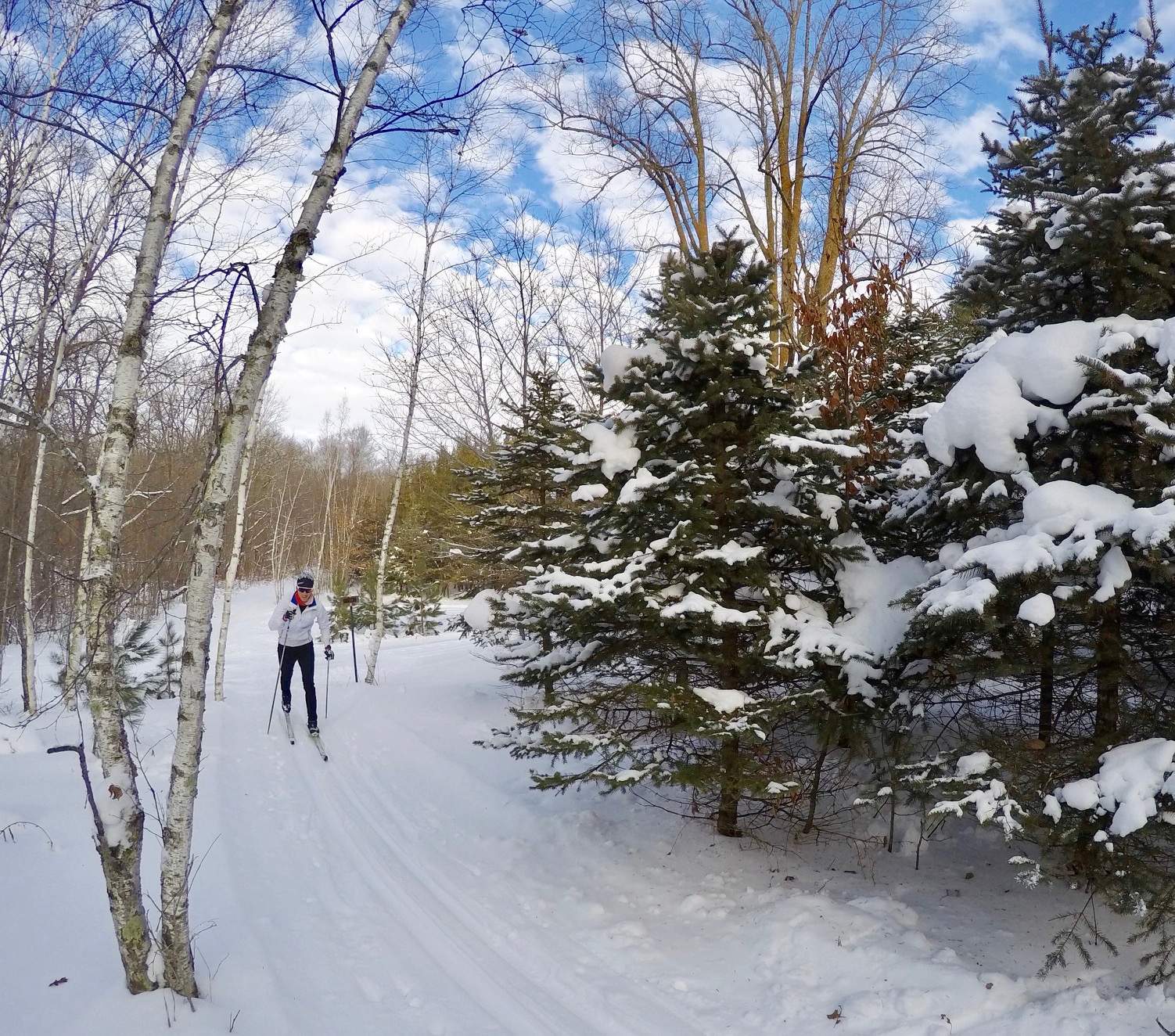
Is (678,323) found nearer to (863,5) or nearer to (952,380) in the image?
(952,380)

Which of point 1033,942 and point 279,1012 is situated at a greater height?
point 1033,942

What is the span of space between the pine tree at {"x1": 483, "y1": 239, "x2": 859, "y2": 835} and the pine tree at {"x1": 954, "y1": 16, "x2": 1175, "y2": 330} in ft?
6.05

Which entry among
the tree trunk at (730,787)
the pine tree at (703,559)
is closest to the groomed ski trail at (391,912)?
the pine tree at (703,559)

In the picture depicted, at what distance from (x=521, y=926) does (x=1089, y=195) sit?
21.0 feet

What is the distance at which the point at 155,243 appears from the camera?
13.8ft

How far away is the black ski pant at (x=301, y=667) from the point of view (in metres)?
10.1

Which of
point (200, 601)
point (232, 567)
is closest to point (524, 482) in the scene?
point (232, 567)

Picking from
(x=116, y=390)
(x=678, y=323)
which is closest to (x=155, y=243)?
(x=116, y=390)

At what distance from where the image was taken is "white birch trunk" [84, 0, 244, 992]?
380 centimetres

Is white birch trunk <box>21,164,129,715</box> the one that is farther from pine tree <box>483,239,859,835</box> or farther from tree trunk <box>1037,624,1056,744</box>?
tree trunk <box>1037,624,1056,744</box>

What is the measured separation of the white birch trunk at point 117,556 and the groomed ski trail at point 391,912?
3.25 feet

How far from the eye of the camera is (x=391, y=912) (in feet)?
17.3

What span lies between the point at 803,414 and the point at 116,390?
15.9 ft

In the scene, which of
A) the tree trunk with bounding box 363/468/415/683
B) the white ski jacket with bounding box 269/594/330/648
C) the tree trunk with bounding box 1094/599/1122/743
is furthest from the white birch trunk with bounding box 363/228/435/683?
the tree trunk with bounding box 1094/599/1122/743
